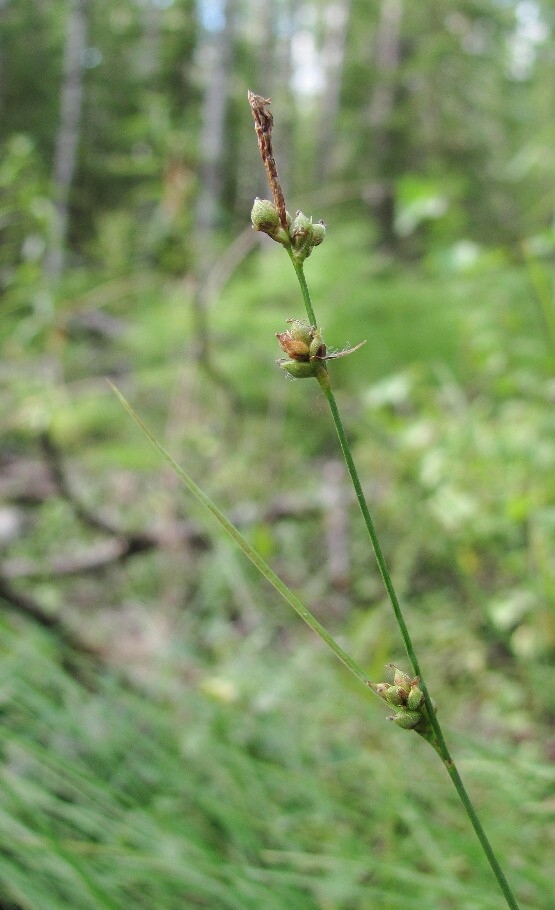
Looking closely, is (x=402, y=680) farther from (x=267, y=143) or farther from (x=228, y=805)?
(x=228, y=805)

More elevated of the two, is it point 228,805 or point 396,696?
point 228,805

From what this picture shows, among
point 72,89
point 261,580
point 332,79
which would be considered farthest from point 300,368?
point 332,79

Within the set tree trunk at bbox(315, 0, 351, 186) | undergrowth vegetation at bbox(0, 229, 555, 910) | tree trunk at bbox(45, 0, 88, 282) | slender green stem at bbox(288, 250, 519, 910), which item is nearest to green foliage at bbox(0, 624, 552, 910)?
undergrowth vegetation at bbox(0, 229, 555, 910)

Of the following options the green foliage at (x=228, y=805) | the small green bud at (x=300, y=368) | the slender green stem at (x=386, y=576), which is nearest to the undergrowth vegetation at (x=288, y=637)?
the green foliage at (x=228, y=805)

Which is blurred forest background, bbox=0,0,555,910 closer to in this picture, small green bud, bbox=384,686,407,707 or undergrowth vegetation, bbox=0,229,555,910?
undergrowth vegetation, bbox=0,229,555,910

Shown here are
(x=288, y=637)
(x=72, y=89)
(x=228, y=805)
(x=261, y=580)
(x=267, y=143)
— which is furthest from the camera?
(x=72, y=89)

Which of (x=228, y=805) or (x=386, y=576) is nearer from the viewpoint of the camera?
(x=386, y=576)

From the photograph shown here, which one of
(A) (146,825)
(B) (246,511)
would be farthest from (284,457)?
(A) (146,825)

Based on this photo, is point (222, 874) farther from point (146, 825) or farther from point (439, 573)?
point (439, 573)
